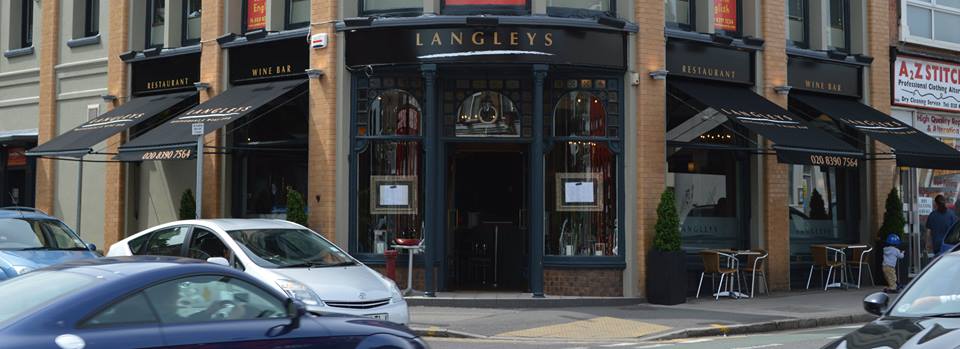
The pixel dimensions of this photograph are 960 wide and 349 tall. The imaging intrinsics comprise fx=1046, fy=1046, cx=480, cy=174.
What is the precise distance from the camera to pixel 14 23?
24.2m

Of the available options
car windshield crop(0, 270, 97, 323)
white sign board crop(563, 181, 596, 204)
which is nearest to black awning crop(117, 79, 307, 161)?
white sign board crop(563, 181, 596, 204)

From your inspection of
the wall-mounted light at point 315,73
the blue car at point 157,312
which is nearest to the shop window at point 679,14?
the wall-mounted light at point 315,73

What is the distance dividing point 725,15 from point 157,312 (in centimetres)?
1473

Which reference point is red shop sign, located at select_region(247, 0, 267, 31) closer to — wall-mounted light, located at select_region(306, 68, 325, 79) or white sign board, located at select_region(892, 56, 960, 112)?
wall-mounted light, located at select_region(306, 68, 325, 79)

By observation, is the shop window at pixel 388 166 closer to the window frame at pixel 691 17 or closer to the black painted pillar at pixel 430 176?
the black painted pillar at pixel 430 176

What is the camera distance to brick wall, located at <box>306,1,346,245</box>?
56.2 ft

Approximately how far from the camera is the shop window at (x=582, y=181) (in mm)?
17297

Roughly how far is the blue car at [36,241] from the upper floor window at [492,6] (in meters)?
6.66

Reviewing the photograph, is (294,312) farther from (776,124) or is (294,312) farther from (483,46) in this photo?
(776,124)

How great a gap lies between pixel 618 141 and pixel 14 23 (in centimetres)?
1505

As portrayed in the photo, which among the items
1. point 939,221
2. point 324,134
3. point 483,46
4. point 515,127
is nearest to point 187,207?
point 324,134

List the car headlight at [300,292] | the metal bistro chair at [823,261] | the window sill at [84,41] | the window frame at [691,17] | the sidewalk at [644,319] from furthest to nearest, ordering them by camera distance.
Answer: the window sill at [84,41] < the metal bistro chair at [823,261] < the window frame at [691,17] < the sidewalk at [644,319] < the car headlight at [300,292]

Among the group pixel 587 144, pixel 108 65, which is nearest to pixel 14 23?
pixel 108 65

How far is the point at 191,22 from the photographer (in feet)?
66.7
